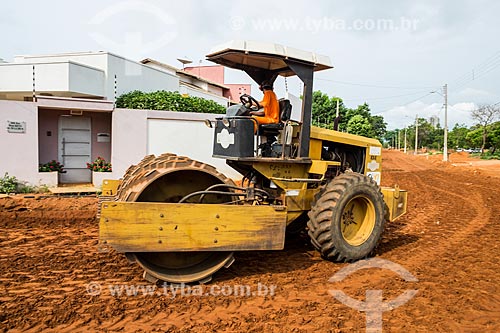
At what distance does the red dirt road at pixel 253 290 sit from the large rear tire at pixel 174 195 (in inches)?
7.8

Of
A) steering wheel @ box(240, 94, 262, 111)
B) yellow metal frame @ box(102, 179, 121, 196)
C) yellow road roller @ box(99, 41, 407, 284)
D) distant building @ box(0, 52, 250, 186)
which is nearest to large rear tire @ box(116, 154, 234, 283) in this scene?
yellow road roller @ box(99, 41, 407, 284)

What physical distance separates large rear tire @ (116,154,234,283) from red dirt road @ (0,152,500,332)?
20 centimetres

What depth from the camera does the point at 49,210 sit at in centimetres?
877

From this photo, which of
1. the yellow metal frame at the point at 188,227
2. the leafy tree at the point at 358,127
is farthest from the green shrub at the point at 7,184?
the leafy tree at the point at 358,127

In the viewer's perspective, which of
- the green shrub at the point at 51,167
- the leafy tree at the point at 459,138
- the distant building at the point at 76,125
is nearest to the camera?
the distant building at the point at 76,125

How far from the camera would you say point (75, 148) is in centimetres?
1274

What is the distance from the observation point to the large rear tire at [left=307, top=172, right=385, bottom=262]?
5.18 metres

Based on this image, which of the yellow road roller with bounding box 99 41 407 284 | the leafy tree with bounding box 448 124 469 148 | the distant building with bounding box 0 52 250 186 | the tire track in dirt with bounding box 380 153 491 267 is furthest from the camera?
the leafy tree with bounding box 448 124 469 148

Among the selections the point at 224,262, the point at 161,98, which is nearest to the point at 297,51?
the point at 224,262

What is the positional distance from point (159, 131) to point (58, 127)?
2.91 meters

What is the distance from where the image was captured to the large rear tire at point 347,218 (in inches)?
204

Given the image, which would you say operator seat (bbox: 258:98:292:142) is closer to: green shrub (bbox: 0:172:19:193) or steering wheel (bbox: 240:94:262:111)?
steering wheel (bbox: 240:94:262:111)

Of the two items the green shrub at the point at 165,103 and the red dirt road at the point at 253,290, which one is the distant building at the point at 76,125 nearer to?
the green shrub at the point at 165,103

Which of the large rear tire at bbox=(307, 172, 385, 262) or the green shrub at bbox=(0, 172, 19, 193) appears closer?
the large rear tire at bbox=(307, 172, 385, 262)
